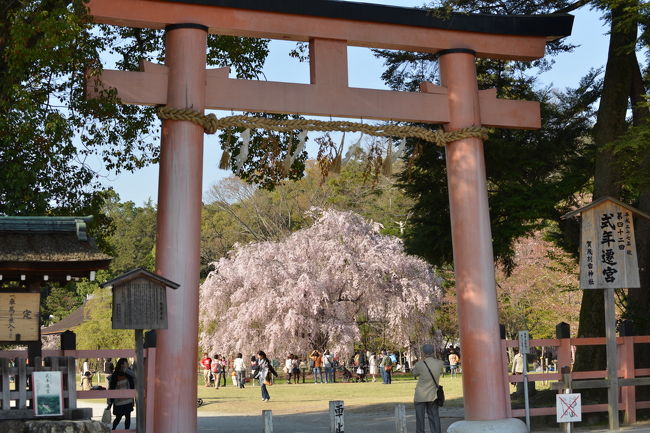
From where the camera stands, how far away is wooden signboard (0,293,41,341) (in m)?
9.96

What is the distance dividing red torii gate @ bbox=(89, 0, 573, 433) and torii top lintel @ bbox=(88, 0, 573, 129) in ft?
0.05

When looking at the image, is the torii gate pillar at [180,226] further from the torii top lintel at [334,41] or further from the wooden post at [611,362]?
the wooden post at [611,362]

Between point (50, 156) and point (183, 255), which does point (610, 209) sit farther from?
point (50, 156)

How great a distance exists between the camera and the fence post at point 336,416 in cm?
1133

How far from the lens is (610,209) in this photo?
13156 mm

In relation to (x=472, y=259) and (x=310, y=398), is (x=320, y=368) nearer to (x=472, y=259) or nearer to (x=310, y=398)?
(x=310, y=398)

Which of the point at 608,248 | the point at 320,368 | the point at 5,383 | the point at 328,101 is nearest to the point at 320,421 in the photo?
the point at 608,248

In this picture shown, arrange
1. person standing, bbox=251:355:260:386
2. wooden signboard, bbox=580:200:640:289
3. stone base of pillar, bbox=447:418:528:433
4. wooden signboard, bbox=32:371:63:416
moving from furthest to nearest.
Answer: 1. person standing, bbox=251:355:260:386
2. wooden signboard, bbox=580:200:640:289
3. stone base of pillar, bbox=447:418:528:433
4. wooden signboard, bbox=32:371:63:416

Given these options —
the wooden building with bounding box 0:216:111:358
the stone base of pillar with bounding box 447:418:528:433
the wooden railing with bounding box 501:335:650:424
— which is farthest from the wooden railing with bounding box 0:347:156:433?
the wooden railing with bounding box 501:335:650:424

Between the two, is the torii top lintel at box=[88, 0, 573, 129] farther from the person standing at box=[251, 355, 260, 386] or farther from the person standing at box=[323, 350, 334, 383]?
the person standing at box=[323, 350, 334, 383]

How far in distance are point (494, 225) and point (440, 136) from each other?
4.41 m

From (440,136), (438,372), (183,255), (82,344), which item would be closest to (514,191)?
(440,136)

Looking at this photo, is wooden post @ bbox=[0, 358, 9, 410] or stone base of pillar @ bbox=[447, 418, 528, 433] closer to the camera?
wooden post @ bbox=[0, 358, 9, 410]

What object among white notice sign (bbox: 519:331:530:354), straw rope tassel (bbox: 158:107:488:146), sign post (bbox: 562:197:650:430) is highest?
straw rope tassel (bbox: 158:107:488:146)
